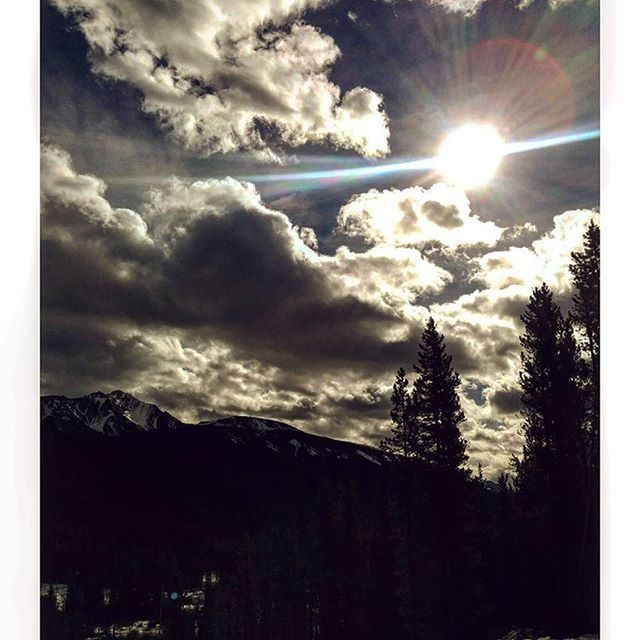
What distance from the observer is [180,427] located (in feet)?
6.93

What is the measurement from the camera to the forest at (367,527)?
208 cm

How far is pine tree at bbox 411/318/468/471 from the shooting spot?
2.21 meters

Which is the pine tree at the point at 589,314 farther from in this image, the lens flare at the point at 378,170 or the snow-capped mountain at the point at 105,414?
the snow-capped mountain at the point at 105,414

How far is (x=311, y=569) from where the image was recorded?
A: 216 centimetres

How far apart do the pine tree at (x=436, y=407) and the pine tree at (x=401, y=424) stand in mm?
19

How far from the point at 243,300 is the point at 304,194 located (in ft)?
1.24

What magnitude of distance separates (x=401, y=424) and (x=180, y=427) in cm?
Result: 66

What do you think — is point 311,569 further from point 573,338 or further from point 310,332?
point 573,338
